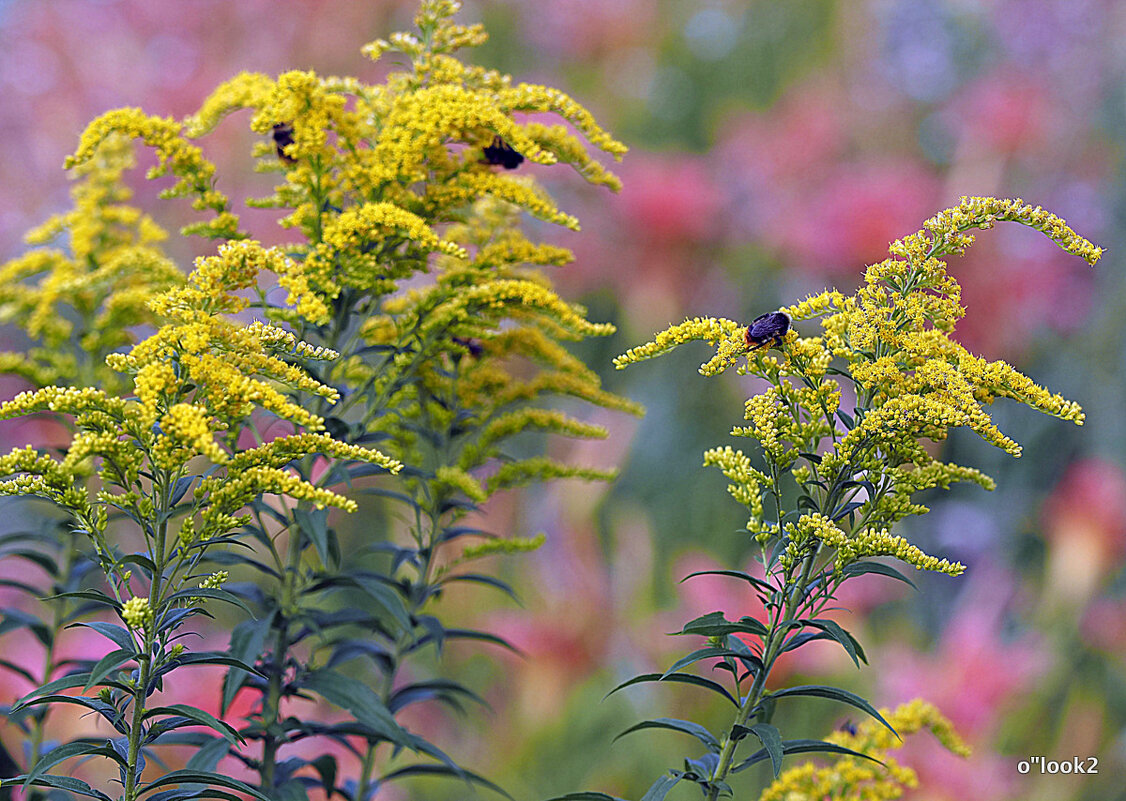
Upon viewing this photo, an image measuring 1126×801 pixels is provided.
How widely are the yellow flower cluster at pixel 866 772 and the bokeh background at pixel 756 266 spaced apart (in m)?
0.86

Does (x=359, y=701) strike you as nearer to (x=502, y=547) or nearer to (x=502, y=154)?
(x=502, y=547)

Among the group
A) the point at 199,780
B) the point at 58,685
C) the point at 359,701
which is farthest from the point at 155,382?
the point at 359,701

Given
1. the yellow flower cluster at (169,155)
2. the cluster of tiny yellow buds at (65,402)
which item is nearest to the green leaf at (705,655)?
the cluster of tiny yellow buds at (65,402)

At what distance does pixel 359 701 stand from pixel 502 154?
0.86 meters

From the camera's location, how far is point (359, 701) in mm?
1427

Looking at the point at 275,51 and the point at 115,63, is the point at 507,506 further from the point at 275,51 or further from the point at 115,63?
the point at 115,63

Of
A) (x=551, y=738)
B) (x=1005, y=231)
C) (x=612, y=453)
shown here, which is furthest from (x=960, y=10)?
(x=551, y=738)

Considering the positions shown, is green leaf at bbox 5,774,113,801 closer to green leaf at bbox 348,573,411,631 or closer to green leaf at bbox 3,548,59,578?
green leaf at bbox 348,573,411,631

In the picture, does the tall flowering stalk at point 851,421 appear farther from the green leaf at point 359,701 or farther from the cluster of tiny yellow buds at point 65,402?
the cluster of tiny yellow buds at point 65,402

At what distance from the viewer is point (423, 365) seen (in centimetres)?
169

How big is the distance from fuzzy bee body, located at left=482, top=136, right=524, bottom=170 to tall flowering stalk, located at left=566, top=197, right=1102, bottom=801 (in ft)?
1.58

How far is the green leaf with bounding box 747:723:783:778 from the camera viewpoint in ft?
3.55

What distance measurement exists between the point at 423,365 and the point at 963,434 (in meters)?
2.86

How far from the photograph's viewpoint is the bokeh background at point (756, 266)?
305cm
